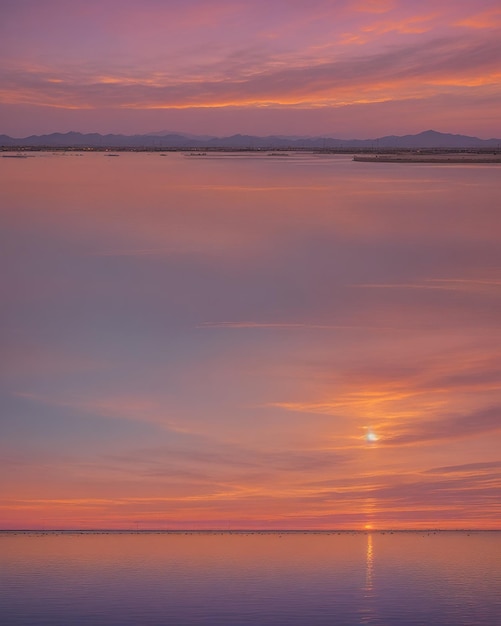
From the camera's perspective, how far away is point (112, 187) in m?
53.1

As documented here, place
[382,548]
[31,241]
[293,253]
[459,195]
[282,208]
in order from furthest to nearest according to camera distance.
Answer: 1. [459,195]
2. [282,208]
3. [31,241]
4. [293,253]
5. [382,548]

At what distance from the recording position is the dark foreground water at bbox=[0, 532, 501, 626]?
7023 millimetres

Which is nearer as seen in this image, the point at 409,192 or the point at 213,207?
the point at 213,207

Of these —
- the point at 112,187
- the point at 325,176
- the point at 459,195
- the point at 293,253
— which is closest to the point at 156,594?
the point at 293,253

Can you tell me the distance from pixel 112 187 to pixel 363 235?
1046 inches

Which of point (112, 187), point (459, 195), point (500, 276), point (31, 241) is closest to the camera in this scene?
point (500, 276)

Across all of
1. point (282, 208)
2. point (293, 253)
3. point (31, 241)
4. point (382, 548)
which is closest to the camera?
point (382, 548)

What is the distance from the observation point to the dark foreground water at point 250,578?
702 cm

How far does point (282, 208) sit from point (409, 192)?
12003 mm

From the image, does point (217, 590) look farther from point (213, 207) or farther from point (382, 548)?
point (213, 207)

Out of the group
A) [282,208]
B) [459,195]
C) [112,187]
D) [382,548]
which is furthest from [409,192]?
[382,548]

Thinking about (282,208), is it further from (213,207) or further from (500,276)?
(500,276)

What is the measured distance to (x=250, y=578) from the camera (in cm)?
782

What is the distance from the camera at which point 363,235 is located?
29.2 meters
